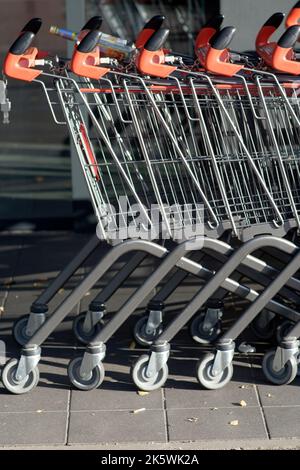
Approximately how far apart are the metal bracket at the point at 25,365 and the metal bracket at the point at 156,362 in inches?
21.9

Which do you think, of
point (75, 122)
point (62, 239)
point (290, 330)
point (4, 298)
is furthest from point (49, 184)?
point (290, 330)

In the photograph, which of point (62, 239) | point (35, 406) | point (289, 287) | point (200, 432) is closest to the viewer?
point (200, 432)

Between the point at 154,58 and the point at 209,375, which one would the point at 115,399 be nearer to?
the point at 209,375

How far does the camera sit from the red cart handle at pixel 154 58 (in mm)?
4863

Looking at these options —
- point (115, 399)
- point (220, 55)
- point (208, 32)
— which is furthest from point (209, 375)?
point (208, 32)

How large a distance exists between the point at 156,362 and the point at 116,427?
1.51 feet

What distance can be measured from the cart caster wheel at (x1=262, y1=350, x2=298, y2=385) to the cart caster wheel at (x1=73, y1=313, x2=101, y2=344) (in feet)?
3.40

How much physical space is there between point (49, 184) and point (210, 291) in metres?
3.59

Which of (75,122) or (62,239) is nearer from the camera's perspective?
(75,122)

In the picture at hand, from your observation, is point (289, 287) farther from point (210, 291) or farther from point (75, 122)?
point (75, 122)

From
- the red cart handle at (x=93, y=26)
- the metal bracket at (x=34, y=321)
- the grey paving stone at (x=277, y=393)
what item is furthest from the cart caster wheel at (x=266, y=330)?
the red cart handle at (x=93, y=26)

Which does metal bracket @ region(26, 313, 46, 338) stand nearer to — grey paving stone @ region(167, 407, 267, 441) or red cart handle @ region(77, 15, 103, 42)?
grey paving stone @ region(167, 407, 267, 441)

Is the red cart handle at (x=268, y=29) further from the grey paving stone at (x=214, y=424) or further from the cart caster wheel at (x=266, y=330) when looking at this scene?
the grey paving stone at (x=214, y=424)

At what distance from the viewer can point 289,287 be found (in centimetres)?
538
